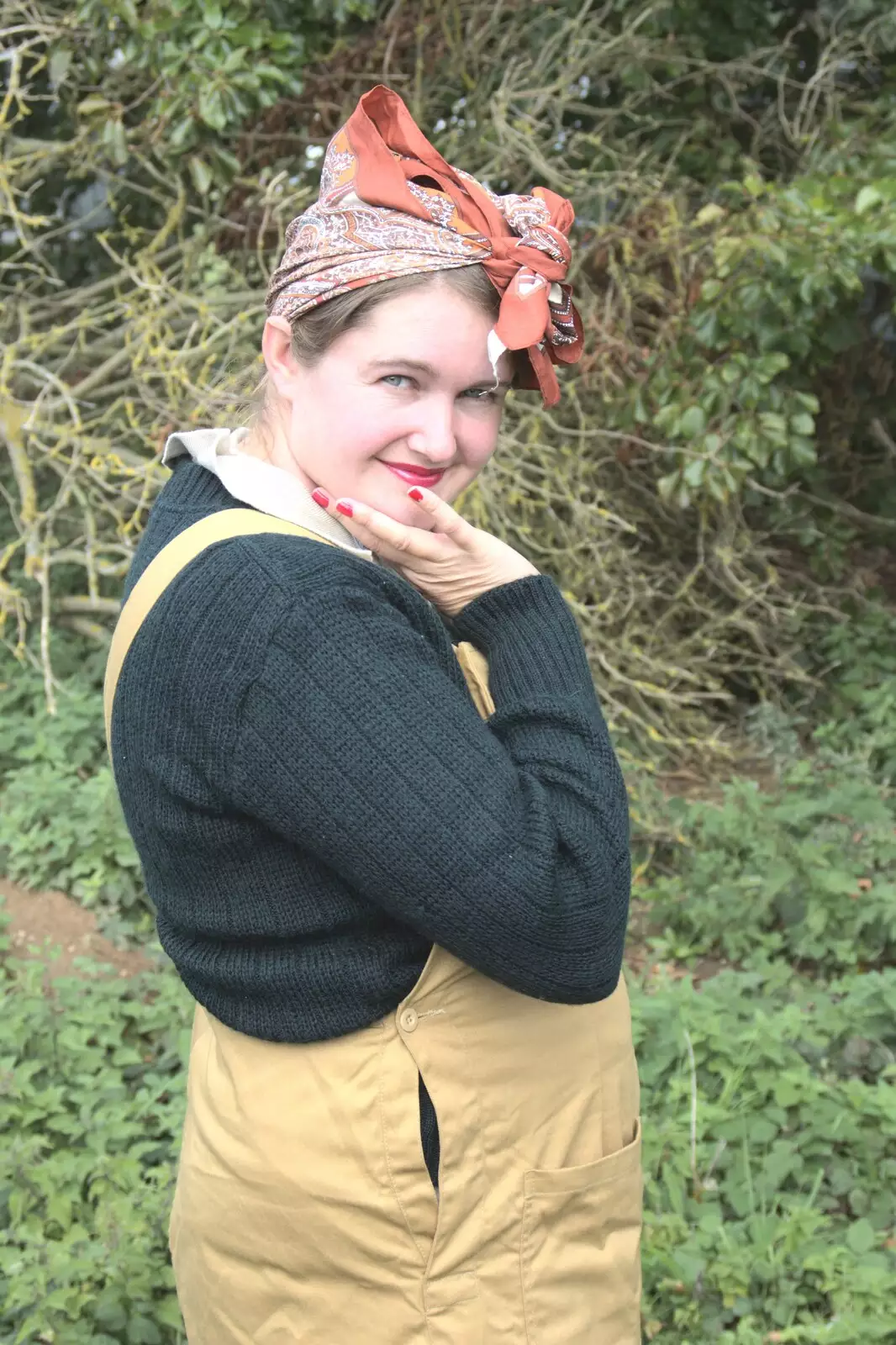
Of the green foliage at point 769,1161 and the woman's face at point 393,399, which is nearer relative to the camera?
the woman's face at point 393,399

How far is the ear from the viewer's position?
148 cm

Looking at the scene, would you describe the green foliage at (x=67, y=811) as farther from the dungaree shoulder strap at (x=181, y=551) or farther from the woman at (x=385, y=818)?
the dungaree shoulder strap at (x=181, y=551)

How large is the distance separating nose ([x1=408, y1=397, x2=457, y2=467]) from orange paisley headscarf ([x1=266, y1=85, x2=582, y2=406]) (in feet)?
0.27

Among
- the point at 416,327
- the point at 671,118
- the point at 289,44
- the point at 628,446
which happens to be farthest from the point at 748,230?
the point at 416,327

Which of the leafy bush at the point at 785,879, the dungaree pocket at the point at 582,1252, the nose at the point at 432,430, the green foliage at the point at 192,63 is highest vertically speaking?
the green foliage at the point at 192,63

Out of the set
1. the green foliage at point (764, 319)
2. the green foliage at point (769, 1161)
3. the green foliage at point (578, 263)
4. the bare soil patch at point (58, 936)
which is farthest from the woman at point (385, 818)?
the green foliage at point (764, 319)

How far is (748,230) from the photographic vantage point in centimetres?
→ 420

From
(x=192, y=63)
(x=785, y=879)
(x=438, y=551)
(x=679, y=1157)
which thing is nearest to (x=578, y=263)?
(x=192, y=63)

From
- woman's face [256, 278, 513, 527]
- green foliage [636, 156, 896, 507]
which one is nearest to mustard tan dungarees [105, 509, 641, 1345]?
woman's face [256, 278, 513, 527]

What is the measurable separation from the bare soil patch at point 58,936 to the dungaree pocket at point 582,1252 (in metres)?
2.38

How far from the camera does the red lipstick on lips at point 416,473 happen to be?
4.75 ft

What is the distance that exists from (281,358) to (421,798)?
61 cm

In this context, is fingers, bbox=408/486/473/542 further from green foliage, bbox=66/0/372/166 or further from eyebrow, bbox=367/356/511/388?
green foliage, bbox=66/0/372/166

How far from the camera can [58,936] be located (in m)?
3.82
